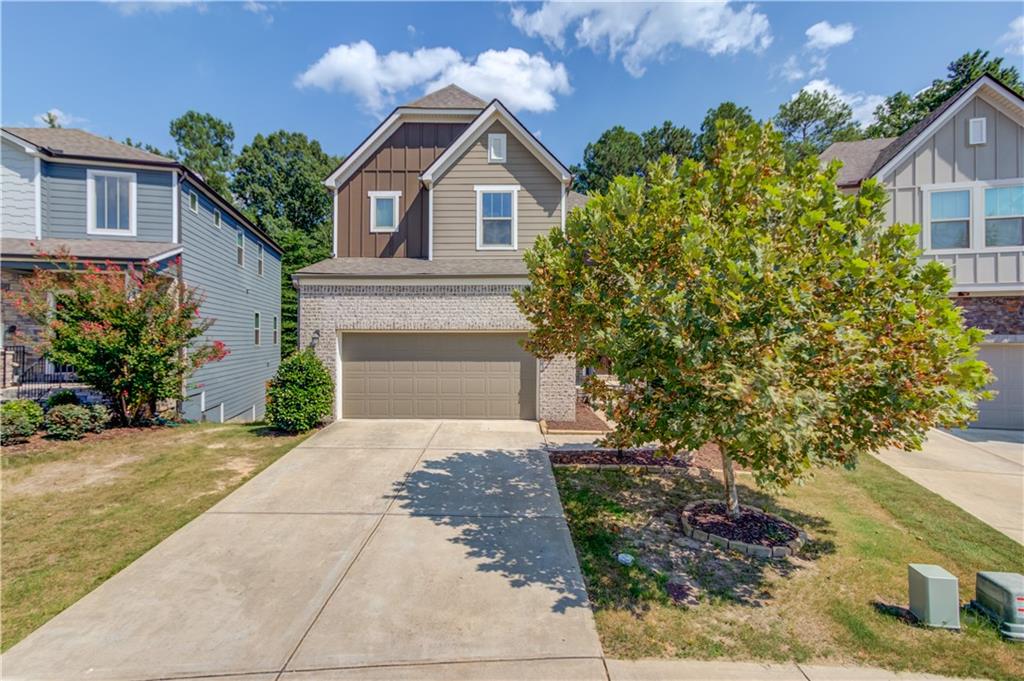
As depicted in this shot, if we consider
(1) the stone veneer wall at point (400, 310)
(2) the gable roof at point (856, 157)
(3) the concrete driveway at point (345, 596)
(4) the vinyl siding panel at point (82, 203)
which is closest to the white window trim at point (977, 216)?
(2) the gable roof at point (856, 157)

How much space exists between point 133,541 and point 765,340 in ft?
24.5

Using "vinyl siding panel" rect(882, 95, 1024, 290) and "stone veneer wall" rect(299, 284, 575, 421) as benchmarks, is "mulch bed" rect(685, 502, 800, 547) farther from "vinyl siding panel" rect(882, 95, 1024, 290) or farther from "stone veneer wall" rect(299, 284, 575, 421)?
"vinyl siding panel" rect(882, 95, 1024, 290)

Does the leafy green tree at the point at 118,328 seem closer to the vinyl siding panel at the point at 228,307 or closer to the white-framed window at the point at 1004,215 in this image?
the vinyl siding panel at the point at 228,307

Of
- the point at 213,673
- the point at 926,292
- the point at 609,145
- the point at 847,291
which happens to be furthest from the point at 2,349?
the point at 609,145

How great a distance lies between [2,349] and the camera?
1088 centimetres

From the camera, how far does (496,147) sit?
483 inches

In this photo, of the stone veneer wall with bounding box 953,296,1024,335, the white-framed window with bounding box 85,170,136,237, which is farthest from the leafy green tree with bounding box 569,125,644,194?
the white-framed window with bounding box 85,170,136,237

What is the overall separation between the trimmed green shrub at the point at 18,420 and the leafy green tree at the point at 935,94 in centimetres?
3408

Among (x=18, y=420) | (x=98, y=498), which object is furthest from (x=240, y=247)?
(x=98, y=498)

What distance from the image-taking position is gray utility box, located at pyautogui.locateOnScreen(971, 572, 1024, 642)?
3777 mm

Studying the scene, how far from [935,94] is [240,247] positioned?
37551mm

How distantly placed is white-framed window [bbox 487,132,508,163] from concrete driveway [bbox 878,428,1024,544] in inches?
457

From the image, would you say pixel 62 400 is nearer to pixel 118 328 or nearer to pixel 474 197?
pixel 118 328

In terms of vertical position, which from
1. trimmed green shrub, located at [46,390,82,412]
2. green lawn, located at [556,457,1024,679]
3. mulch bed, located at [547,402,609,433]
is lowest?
green lawn, located at [556,457,1024,679]
